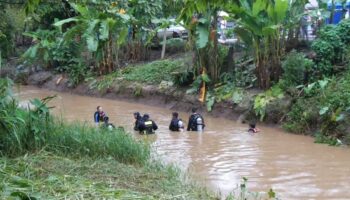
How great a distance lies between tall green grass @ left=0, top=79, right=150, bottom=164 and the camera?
6.97 metres

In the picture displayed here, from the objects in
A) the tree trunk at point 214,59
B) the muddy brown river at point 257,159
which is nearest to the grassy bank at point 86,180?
the muddy brown river at point 257,159

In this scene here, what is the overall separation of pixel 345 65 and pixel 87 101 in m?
9.32

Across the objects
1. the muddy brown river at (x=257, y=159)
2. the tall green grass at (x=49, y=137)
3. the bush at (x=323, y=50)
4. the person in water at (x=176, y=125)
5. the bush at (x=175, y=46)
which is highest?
the bush at (x=175, y=46)

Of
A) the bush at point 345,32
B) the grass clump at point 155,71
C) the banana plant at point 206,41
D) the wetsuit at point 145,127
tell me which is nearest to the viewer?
the wetsuit at point 145,127

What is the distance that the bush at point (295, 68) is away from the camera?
45.8 feet

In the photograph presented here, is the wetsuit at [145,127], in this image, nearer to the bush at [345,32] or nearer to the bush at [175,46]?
the bush at [345,32]

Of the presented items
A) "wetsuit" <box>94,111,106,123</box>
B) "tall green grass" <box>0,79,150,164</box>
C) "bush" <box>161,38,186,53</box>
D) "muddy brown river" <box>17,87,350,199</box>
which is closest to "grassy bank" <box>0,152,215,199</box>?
"tall green grass" <box>0,79,150,164</box>

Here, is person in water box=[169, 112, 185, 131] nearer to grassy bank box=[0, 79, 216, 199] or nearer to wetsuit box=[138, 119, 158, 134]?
wetsuit box=[138, 119, 158, 134]

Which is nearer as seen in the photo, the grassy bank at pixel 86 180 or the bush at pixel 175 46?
the grassy bank at pixel 86 180

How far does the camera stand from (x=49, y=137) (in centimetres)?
742

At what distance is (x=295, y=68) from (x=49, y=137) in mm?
8132

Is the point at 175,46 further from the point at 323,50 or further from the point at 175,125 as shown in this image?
the point at 175,125

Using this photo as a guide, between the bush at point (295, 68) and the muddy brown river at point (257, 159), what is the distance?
150cm

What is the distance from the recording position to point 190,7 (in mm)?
3641
